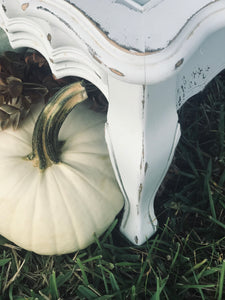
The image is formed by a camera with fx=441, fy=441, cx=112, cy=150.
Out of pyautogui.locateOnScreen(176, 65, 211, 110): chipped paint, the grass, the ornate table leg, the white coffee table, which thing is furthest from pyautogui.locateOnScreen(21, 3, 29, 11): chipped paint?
the grass

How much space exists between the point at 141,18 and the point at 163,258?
637mm

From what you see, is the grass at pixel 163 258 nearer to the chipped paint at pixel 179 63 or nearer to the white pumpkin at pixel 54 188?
the white pumpkin at pixel 54 188

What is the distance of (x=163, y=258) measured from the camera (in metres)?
1.06

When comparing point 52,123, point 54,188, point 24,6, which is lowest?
point 54,188

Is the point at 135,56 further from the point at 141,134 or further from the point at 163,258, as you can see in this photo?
the point at 163,258

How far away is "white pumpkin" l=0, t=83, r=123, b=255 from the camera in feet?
3.13

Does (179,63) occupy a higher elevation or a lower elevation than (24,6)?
lower

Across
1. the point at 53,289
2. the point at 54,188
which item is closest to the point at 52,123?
the point at 54,188

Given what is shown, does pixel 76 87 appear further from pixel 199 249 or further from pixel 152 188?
pixel 199 249

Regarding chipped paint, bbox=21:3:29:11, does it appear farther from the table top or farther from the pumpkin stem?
the pumpkin stem

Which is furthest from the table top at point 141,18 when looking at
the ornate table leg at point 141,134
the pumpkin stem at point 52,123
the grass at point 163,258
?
the grass at point 163,258

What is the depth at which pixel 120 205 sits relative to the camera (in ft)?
3.38

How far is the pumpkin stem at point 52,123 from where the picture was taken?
892 mm

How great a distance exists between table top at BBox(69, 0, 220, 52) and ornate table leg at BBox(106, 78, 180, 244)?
10 cm
